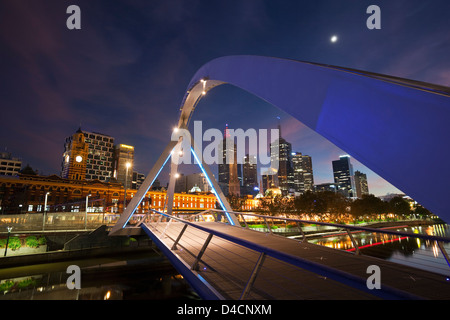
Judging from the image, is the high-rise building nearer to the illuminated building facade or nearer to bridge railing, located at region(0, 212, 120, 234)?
the illuminated building facade

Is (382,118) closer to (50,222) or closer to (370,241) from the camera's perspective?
(50,222)

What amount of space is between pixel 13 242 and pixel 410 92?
25.7 m

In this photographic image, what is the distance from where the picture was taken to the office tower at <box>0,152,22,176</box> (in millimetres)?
95525

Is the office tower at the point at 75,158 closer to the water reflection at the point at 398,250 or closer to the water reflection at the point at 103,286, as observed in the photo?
the water reflection at the point at 103,286

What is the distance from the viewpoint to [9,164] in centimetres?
9688

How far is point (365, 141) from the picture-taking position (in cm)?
311

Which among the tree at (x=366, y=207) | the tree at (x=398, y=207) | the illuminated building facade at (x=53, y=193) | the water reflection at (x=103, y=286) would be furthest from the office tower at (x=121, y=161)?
the water reflection at (x=103, y=286)

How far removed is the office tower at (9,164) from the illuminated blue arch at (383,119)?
413ft

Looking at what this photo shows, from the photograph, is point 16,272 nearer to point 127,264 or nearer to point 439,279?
point 127,264

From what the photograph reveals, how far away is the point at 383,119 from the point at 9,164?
131607 mm

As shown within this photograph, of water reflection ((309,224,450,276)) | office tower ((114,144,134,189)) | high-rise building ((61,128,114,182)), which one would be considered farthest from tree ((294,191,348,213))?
high-rise building ((61,128,114,182))

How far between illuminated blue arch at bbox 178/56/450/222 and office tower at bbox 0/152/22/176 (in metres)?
126

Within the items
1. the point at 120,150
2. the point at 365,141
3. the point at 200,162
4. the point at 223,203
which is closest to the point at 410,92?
the point at 365,141
